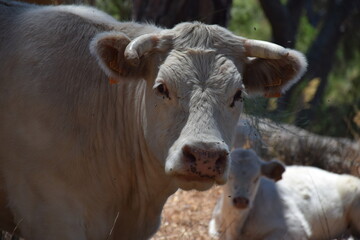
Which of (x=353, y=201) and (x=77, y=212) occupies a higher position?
(x=77, y=212)

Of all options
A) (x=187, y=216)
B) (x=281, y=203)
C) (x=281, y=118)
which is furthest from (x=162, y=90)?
(x=281, y=118)

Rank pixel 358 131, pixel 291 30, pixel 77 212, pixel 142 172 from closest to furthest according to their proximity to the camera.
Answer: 1. pixel 77 212
2. pixel 142 172
3. pixel 358 131
4. pixel 291 30

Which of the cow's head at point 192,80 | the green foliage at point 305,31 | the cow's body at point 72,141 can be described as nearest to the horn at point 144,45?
the cow's head at point 192,80

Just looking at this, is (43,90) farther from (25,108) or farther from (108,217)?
(108,217)

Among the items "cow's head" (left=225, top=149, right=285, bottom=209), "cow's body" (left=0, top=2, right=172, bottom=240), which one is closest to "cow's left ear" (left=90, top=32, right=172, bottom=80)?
"cow's body" (left=0, top=2, right=172, bottom=240)

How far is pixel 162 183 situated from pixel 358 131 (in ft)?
22.7

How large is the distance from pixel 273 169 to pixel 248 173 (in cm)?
26

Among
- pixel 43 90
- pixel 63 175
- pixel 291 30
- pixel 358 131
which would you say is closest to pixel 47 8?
pixel 43 90

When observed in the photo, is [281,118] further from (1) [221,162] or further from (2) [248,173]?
(1) [221,162]

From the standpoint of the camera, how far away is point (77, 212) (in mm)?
4891

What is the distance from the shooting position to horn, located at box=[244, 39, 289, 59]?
16.5ft

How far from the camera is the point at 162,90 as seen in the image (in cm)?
482

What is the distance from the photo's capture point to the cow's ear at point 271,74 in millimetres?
5160

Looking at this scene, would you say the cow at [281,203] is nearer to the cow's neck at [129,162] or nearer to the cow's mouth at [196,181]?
the cow's neck at [129,162]
